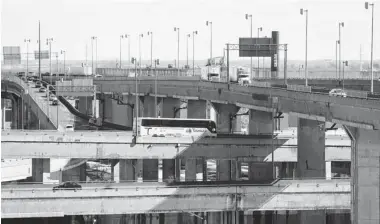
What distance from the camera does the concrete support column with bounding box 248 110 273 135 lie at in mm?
95938

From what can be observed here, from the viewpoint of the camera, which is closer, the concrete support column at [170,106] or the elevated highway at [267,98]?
the elevated highway at [267,98]

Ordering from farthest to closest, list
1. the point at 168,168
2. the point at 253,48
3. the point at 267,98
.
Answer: the point at 253,48 → the point at 168,168 → the point at 267,98

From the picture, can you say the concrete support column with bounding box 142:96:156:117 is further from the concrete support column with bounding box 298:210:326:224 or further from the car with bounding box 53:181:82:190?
the car with bounding box 53:181:82:190

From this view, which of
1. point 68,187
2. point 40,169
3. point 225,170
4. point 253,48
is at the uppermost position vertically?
point 253,48

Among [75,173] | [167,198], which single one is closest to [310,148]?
[167,198]

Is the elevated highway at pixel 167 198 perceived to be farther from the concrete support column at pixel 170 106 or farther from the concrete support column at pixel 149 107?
the concrete support column at pixel 149 107

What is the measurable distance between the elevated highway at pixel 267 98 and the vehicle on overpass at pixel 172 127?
491cm

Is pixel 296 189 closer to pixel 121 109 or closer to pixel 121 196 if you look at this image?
pixel 121 196

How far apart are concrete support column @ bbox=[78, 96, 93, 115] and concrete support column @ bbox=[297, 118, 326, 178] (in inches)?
3005

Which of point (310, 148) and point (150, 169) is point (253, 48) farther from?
point (310, 148)

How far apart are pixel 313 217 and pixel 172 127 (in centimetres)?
2283

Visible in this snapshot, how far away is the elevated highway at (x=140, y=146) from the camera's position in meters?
89.6

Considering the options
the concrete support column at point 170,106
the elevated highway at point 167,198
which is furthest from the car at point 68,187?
the concrete support column at point 170,106

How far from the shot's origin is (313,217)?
249ft
